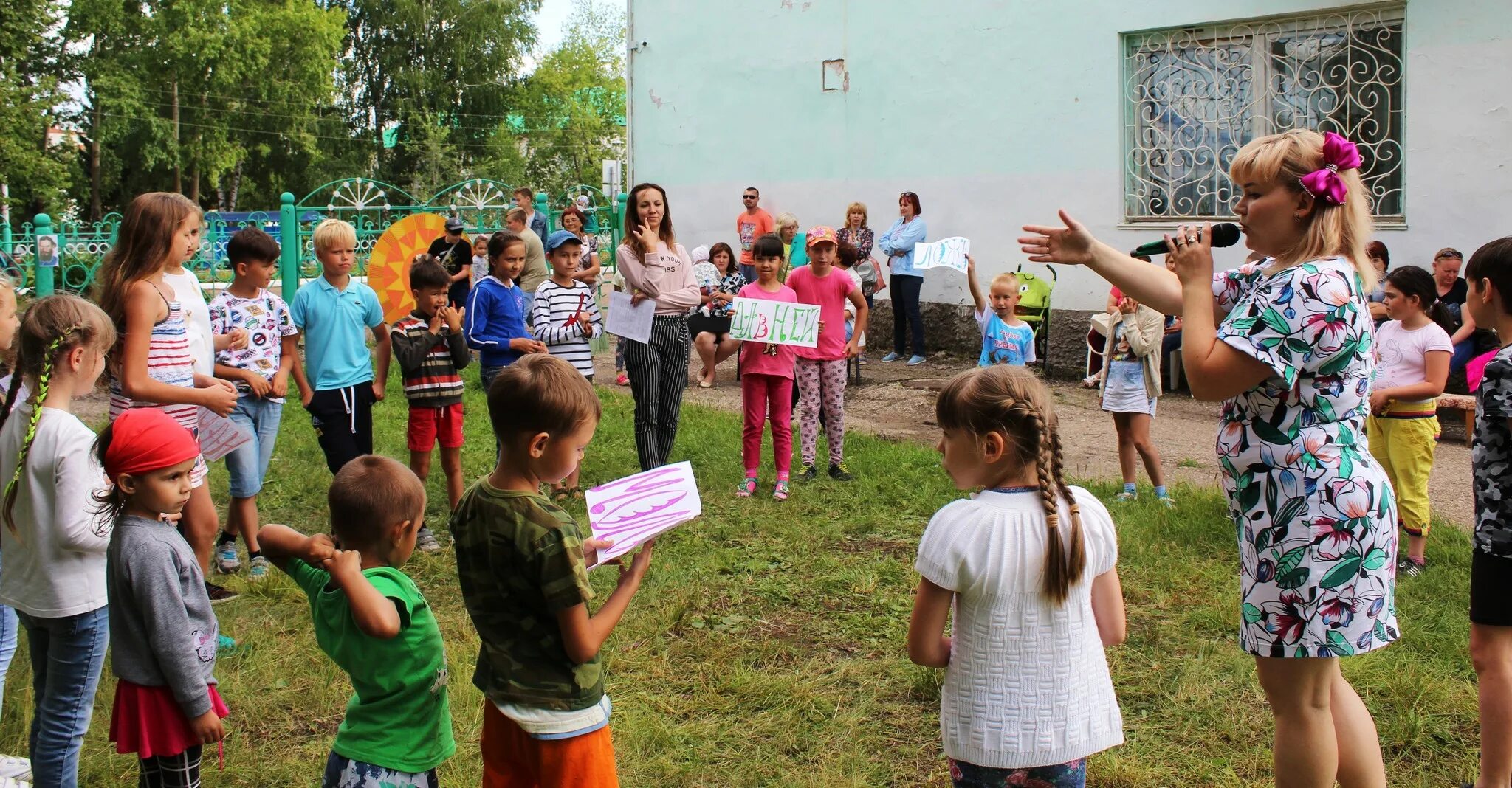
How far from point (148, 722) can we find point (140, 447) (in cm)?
68

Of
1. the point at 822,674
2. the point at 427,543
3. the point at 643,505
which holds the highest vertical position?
the point at 643,505

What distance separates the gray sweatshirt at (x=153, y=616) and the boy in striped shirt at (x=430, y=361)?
332 centimetres

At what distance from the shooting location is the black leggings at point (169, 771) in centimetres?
296

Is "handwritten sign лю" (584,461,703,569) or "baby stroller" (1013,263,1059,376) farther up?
"baby stroller" (1013,263,1059,376)

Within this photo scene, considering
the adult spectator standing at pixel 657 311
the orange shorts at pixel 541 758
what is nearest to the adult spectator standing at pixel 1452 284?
the adult spectator standing at pixel 657 311

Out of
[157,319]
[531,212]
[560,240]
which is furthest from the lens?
[531,212]

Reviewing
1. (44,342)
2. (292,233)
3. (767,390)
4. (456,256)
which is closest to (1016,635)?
(44,342)

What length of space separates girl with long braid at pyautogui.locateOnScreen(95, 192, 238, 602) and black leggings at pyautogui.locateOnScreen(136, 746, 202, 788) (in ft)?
4.31

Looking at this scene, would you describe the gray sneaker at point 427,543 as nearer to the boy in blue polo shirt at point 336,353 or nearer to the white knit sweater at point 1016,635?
the boy in blue polo shirt at point 336,353

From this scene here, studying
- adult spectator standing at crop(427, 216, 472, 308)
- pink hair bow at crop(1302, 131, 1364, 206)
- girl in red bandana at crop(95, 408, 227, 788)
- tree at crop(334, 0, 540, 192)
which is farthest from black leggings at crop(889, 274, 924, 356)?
tree at crop(334, 0, 540, 192)

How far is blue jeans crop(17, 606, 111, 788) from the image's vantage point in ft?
10.3

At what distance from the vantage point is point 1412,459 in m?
5.51

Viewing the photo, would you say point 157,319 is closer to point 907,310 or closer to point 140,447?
point 140,447

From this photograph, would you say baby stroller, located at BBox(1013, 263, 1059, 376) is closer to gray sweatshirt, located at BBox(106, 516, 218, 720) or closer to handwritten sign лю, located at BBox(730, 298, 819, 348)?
handwritten sign лю, located at BBox(730, 298, 819, 348)
